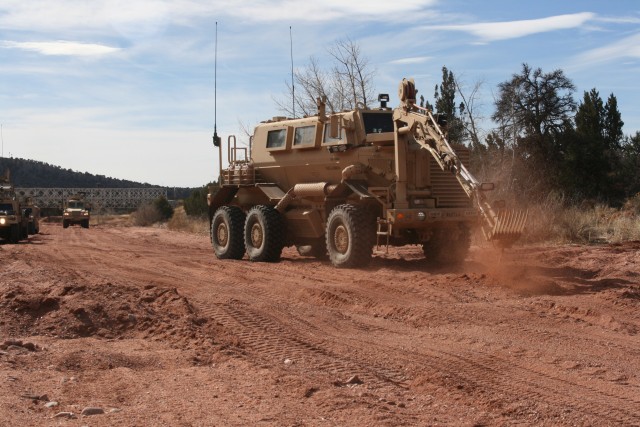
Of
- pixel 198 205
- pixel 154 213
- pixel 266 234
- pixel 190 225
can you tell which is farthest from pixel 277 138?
pixel 154 213

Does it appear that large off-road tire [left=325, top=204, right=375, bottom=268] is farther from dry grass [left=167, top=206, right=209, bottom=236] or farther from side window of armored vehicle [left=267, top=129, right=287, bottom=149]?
dry grass [left=167, top=206, right=209, bottom=236]

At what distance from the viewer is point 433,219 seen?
1545 centimetres

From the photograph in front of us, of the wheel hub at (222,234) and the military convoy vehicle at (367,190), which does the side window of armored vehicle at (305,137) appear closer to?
the military convoy vehicle at (367,190)

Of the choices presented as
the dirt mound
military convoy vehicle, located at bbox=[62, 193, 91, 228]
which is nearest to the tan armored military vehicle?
military convoy vehicle, located at bbox=[62, 193, 91, 228]

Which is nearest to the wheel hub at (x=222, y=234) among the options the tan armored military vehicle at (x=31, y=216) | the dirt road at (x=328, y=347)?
the dirt road at (x=328, y=347)

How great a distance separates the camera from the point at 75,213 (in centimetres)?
4912

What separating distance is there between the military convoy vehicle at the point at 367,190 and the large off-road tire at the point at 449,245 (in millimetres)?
19

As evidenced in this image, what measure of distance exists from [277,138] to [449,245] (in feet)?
14.6

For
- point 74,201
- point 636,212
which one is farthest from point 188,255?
point 74,201

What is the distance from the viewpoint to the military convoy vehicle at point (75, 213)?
49156 mm

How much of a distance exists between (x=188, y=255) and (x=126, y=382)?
45.9 feet

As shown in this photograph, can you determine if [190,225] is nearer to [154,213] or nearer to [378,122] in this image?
[154,213]

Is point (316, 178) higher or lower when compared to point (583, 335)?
higher

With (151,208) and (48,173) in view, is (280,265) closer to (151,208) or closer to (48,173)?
(151,208)
